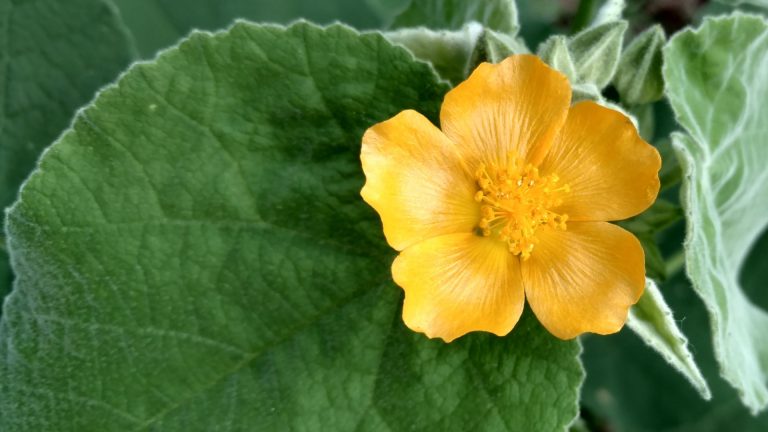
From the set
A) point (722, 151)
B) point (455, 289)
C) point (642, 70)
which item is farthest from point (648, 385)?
point (455, 289)

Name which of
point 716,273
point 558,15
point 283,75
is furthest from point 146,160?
point 558,15

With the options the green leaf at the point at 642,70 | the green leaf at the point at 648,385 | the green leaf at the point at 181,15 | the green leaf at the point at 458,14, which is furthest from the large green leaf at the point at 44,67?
the green leaf at the point at 648,385

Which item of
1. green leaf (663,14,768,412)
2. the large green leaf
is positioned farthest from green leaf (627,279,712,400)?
the large green leaf

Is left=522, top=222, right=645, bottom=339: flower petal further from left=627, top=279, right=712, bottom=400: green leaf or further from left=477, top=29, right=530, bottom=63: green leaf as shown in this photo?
left=477, top=29, right=530, bottom=63: green leaf

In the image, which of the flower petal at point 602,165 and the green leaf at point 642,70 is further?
the green leaf at point 642,70

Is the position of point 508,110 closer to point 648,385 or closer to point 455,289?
point 455,289

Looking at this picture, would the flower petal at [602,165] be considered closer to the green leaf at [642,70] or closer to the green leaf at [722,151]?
the green leaf at [722,151]

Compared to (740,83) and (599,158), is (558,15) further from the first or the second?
(599,158)
